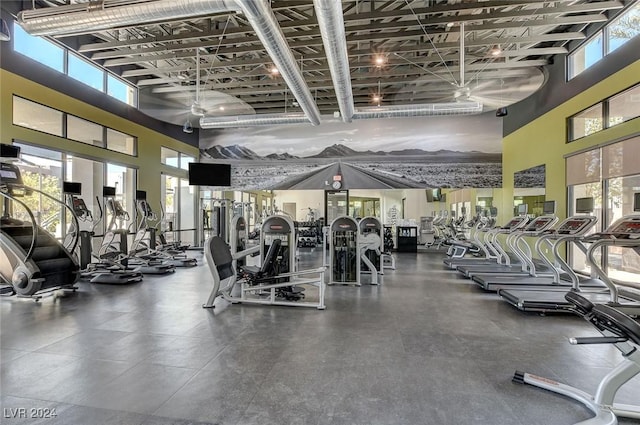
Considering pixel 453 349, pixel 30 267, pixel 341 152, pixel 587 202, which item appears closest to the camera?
pixel 453 349

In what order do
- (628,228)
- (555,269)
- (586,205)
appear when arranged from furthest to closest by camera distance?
1. (555,269)
2. (586,205)
3. (628,228)

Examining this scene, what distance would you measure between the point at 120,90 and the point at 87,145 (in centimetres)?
220

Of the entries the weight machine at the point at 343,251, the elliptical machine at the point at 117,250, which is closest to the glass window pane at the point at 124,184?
the elliptical machine at the point at 117,250

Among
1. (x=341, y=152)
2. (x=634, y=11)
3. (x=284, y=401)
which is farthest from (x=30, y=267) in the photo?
(x=634, y=11)

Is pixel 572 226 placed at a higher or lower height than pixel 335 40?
lower

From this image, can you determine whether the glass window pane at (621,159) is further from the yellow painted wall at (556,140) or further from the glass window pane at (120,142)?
the glass window pane at (120,142)

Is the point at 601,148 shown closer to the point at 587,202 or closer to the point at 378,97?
the point at 587,202

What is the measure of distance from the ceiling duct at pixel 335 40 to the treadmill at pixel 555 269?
172 inches

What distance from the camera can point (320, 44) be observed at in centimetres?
660

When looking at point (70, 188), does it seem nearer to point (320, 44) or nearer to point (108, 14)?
point (108, 14)

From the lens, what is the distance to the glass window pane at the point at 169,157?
10.9m

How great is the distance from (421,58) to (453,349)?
637cm

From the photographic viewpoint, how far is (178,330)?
11.8ft

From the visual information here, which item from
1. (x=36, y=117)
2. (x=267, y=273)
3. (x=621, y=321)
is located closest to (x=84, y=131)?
(x=36, y=117)
